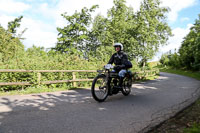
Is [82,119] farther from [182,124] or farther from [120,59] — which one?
[120,59]

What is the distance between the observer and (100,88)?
6066 mm

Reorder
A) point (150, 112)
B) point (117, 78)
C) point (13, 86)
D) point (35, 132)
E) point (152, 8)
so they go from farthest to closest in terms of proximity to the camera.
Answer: point (152, 8) < point (13, 86) < point (117, 78) < point (150, 112) < point (35, 132)

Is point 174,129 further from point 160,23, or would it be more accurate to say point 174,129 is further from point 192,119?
point 160,23

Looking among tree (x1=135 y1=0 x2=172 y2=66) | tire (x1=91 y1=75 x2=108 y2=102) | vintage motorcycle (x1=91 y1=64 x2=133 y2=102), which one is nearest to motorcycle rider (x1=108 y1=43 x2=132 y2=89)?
vintage motorcycle (x1=91 y1=64 x2=133 y2=102)

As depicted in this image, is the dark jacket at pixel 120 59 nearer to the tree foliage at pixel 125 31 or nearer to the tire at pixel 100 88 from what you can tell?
the tire at pixel 100 88

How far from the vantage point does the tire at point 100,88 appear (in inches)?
227

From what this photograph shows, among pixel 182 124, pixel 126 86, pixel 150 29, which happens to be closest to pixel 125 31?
pixel 150 29

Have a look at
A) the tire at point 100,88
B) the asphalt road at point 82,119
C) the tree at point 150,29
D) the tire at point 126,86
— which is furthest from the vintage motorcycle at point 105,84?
the tree at point 150,29

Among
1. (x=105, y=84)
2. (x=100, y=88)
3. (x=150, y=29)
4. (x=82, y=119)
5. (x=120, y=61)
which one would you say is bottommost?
(x=82, y=119)

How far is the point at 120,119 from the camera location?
405 cm

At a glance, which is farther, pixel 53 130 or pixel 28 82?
pixel 28 82

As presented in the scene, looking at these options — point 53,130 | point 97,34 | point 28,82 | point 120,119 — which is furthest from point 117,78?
point 97,34

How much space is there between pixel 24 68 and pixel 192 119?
7610mm

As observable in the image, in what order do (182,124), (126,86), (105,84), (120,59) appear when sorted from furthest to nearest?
1. (126,86)
2. (120,59)
3. (105,84)
4. (182,124)
